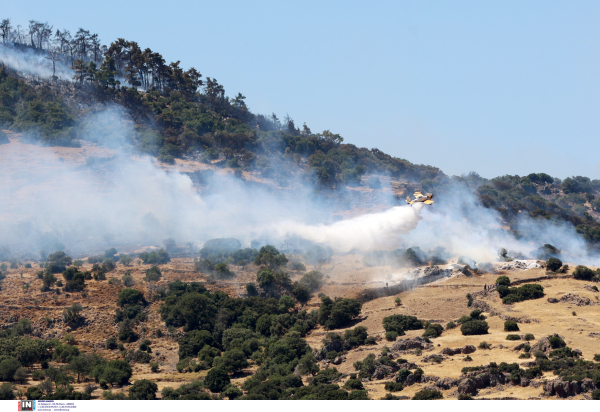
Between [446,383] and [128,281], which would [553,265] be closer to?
[446,383]

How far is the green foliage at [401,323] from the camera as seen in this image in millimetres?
59875

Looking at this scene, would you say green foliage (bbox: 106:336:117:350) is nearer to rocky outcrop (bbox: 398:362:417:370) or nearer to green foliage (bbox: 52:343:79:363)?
green foliage (bbox: 52:343:79:363)

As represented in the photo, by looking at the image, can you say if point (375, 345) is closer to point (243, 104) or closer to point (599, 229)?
point (599, 229)

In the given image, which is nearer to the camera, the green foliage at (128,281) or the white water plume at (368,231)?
the green foliage at (128,281)

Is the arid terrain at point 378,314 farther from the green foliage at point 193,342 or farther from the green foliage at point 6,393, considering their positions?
the green foliage at point 6,393

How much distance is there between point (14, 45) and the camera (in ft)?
516

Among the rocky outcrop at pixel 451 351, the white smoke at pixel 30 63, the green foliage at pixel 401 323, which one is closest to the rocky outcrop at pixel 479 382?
the rocky outcrop at pixel 451 351

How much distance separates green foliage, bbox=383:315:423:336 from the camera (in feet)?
196

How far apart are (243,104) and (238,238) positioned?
77764 millimetres

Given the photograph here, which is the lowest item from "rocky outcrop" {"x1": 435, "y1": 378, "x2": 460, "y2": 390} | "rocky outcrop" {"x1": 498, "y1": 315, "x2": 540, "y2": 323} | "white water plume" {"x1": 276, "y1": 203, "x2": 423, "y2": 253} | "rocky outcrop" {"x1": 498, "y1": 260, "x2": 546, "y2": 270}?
"rocky outcrop" {"x1": 435, "y1": 378, "x2": 460, "y2": 390}

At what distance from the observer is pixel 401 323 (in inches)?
2403

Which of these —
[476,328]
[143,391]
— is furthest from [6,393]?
[476,328]

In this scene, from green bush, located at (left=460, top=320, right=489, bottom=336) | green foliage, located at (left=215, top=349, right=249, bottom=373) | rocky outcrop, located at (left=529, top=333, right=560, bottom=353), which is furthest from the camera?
green bush, located at (left=460, top=320, right=489, bottom=336)

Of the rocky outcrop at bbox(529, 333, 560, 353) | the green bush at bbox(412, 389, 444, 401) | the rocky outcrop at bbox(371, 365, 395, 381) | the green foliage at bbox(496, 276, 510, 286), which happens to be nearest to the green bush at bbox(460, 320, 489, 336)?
the rocky outcrop at bbox(529, 333, 560, 353)
